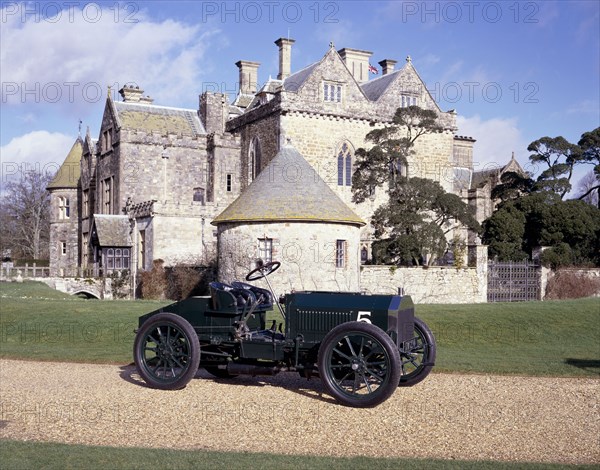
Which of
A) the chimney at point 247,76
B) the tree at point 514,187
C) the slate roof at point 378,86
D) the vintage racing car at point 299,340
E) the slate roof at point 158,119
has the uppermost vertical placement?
the chimney at point 247,76

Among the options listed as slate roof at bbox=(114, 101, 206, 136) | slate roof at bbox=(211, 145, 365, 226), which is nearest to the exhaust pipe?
slate roof at bbox=(211, 145, 365, 226)

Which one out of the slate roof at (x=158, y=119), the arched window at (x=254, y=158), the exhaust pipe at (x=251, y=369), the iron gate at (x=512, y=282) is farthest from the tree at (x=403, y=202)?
the exhaust pipe at (x=251, y=369)

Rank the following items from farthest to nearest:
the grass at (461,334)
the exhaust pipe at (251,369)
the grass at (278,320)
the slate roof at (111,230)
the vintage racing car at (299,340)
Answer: the slate roof at (111,230) → the grass at (461,334) → the exhaust pipe at (251,369) → the vintage racing car at (299,340) → the grass at (278,320)

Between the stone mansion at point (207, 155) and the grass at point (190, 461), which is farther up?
the stone mansion at point (207, 155)

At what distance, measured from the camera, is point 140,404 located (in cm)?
1032

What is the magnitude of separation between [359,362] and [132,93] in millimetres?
40227

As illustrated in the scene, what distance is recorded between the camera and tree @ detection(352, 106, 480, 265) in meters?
32.9

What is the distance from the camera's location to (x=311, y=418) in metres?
9.55

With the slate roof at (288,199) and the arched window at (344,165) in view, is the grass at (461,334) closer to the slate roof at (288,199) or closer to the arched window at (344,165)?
the slate roof at (288,199)

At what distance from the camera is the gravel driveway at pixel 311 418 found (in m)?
8.47

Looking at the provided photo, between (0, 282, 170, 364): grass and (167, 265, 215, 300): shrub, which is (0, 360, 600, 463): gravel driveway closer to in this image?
(0, 282, 170, 364): grass

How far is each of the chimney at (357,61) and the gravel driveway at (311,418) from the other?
3904cm

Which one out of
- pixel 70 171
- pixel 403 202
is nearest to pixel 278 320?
pixel 403 202

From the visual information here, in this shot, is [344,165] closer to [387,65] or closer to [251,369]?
[387,65]
